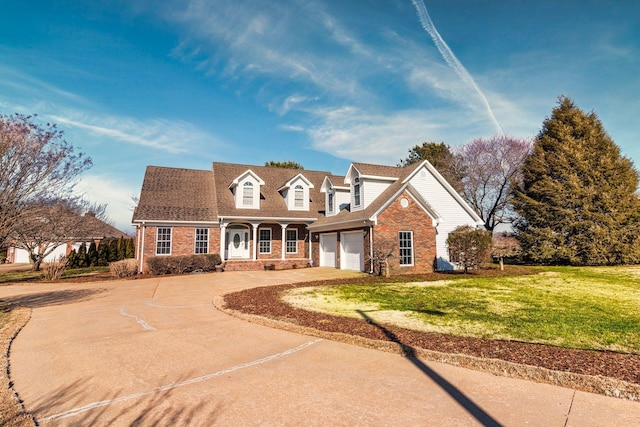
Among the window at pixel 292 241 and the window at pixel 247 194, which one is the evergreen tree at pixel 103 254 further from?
the window at pixel 292 241

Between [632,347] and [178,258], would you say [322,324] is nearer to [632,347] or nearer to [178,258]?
[632,347]

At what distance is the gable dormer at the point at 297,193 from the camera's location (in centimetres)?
2480

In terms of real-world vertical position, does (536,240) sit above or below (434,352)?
above

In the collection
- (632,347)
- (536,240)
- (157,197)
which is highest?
(157,197)

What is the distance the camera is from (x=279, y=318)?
26.1ft

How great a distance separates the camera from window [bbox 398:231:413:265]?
1880 cm

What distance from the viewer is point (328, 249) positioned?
23.1 meters

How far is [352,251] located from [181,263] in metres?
10.2

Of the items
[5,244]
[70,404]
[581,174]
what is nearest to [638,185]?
[581,174]

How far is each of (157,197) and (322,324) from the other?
19.2m

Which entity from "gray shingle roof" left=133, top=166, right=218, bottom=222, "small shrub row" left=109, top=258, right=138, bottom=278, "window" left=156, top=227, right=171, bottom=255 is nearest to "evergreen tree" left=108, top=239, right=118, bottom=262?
"gray shingle roof" left=133, top=166, right=218, bottom=222

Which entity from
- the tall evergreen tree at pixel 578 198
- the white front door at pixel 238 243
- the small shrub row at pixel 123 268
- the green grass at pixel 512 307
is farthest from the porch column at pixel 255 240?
the tall evergreen tree at pixel 578 198

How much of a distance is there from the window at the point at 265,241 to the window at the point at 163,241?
5849 millimetres

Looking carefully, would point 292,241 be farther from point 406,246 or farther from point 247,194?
point 406,246
